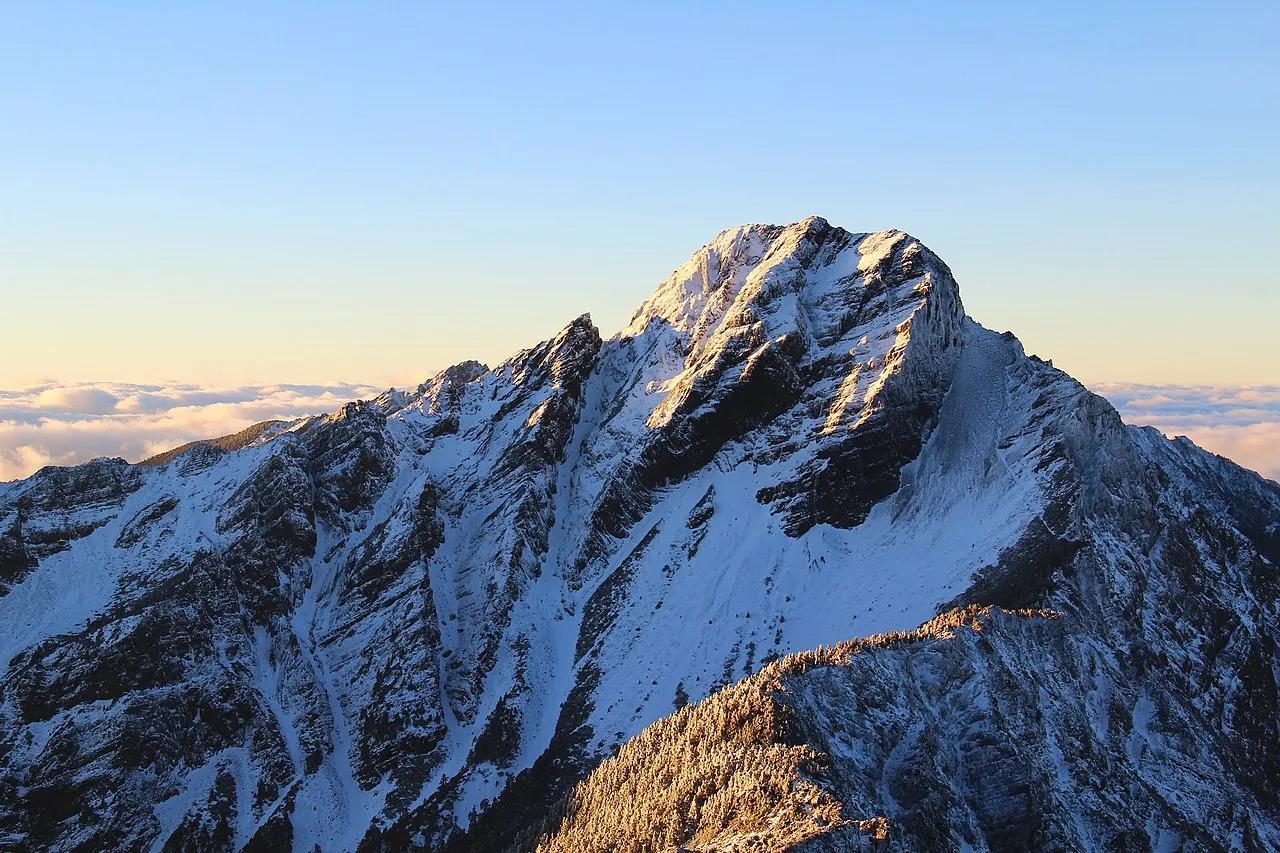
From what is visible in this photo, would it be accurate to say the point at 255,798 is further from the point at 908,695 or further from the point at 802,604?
the point at 908,695

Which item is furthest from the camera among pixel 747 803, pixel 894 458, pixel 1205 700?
pixel 894 458

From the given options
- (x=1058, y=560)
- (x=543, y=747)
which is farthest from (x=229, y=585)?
(x=1058, y=560)

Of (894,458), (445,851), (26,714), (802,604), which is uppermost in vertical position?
(894,458)

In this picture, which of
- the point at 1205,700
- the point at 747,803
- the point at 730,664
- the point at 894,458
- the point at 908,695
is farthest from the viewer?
the point at 894,458

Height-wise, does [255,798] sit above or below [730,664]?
below

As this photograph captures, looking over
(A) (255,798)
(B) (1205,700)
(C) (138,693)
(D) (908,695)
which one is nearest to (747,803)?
(D) (908,695)

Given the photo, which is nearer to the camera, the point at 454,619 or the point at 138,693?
the point at 138,693

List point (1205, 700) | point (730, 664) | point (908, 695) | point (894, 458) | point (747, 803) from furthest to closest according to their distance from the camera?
point (894, 458) < point (730, 664) < point (1205, 700) < point (908, 695) < point (747, 803)

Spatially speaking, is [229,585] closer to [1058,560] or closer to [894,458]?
[894,458]

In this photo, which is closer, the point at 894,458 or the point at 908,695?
the point at 908,695
